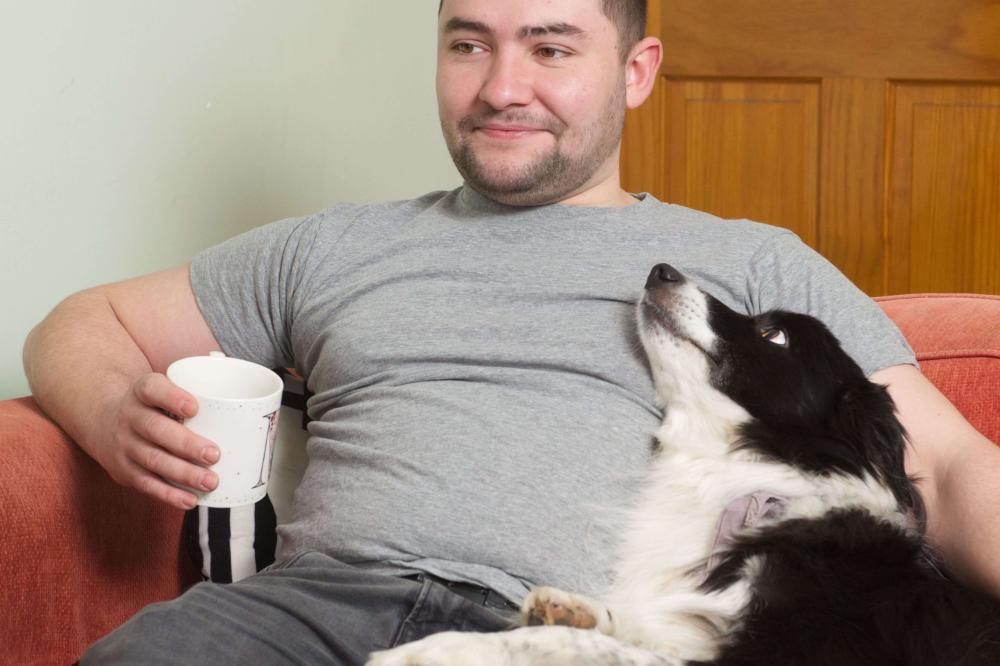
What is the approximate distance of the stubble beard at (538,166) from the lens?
6.22 ft

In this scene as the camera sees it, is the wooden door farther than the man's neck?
Yes

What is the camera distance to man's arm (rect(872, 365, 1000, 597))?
4.88 ft

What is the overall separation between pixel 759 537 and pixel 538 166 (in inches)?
28.1

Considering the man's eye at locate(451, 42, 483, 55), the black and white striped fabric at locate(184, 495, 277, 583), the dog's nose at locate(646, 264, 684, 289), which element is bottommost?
the black and white striped fabric at locate(184, 495, 277, 583)

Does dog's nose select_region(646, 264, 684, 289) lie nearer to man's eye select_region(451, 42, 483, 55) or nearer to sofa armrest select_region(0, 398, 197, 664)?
man's eye select_region(451, 42, 483, 55)

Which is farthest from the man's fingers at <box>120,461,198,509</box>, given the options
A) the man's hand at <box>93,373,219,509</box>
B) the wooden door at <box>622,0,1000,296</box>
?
the wooden door at <box>622,0,1000,296</box>

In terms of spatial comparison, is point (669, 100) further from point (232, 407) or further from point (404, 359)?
point (232, 407)

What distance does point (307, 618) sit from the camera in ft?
4.75

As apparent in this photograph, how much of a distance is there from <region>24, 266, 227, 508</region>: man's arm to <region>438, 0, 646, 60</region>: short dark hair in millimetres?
708

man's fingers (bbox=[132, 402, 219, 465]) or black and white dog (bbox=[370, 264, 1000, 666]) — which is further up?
man's fingers (bbox=[132, 402, 219, 465])

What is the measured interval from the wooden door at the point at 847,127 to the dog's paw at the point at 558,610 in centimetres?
299

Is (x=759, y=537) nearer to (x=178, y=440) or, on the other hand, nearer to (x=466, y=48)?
(x=178, y=440)

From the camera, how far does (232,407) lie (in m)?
1.49

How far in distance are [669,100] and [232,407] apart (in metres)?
3.06
